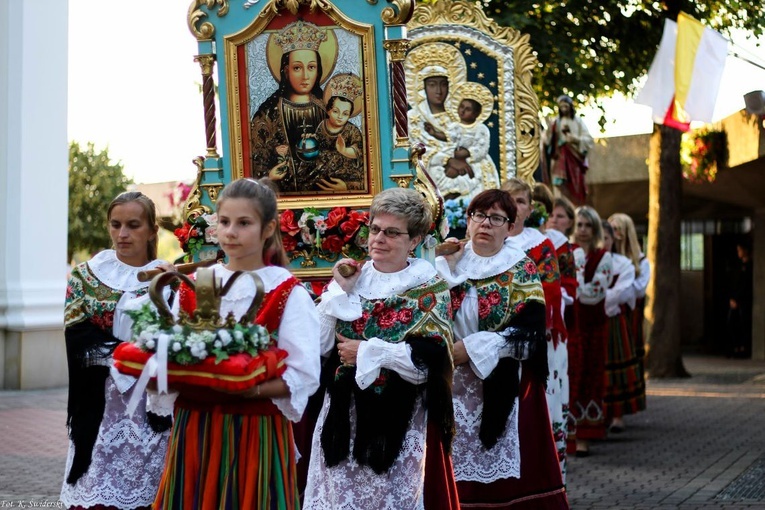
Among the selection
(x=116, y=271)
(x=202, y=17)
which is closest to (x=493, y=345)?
(x=116, y=271)

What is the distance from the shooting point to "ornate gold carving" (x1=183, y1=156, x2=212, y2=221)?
8.26m

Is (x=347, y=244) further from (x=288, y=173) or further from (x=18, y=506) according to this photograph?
Result: (x=18, y=506)

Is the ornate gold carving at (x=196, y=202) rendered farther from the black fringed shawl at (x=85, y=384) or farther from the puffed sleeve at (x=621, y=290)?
the puffed sleeve at (x=621, y=290)

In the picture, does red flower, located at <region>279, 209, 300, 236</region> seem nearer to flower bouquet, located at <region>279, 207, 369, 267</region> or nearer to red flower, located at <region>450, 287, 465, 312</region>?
flower bouquet, located at <region>279, 207, 369, 267</region>

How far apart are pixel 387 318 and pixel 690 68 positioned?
9609mm

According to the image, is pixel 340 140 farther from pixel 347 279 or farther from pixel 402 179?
pixel 347 279

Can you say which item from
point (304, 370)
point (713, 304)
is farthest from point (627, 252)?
point (713, 304)

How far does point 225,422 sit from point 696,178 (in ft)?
55.5

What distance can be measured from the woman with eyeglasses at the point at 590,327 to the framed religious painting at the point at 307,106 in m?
3.65

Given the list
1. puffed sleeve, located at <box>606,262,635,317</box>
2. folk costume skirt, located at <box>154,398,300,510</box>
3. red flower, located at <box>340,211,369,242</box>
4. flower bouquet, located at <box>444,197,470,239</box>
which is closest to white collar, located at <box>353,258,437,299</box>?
folk costume skirt, located at <box>154,398,300,510</box>

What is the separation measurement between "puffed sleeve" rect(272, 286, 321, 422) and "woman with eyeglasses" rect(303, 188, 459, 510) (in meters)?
0.78

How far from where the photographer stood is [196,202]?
329 inches

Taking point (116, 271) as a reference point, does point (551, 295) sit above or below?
below

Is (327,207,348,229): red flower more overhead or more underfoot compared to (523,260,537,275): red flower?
more overhead
